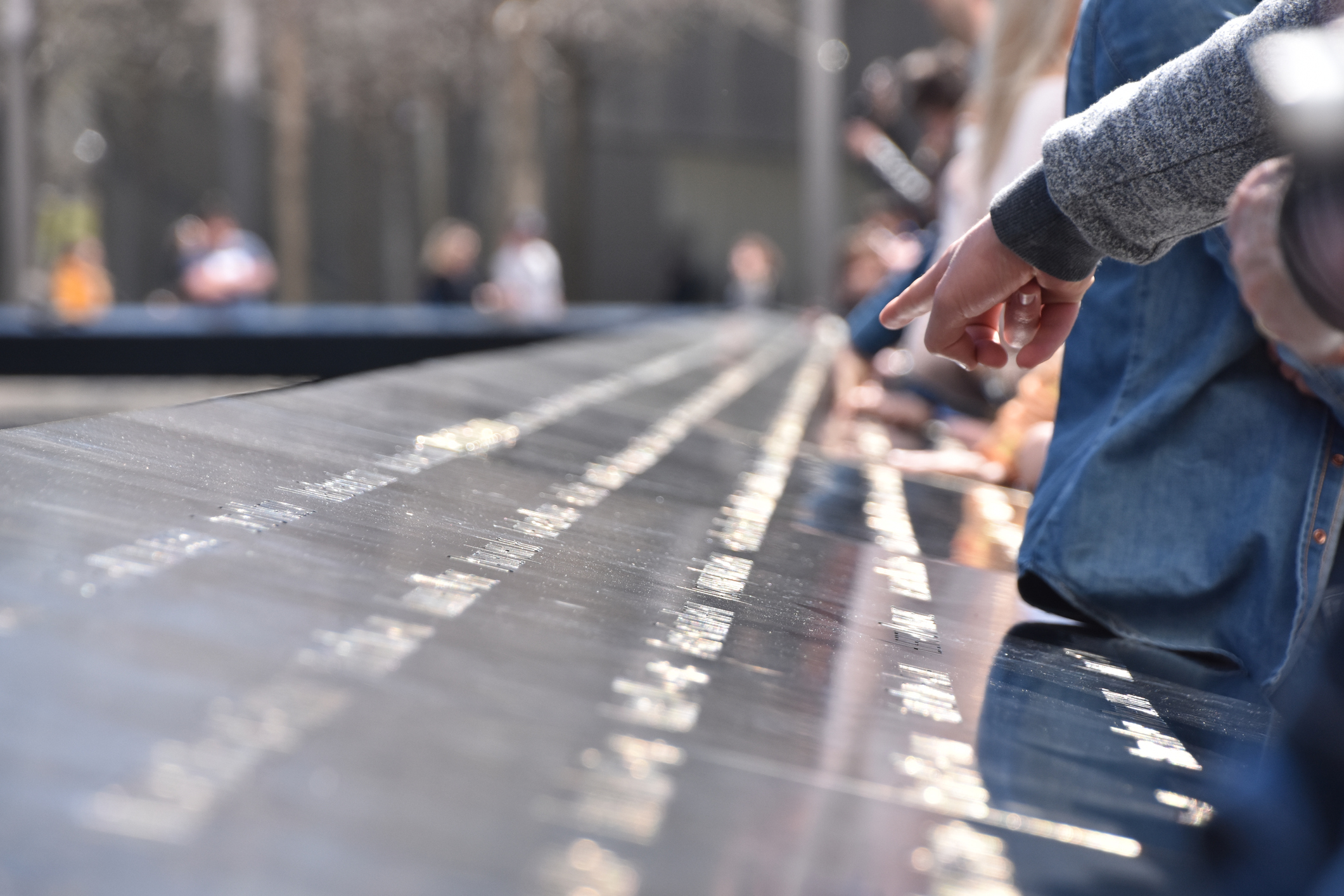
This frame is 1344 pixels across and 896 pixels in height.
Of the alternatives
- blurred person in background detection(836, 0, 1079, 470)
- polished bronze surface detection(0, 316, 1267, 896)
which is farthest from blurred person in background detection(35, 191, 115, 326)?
polished bronze surface detection(0, 316, 1267, 896)

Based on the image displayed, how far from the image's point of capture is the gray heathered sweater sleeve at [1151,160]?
3.06 ft

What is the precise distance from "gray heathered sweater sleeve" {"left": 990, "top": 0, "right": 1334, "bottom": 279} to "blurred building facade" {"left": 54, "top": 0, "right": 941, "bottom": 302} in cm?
1478

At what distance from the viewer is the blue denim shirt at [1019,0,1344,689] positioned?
1.12 m

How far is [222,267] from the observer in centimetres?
1149

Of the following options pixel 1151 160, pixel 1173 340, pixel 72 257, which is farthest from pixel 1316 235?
pixel 72 257

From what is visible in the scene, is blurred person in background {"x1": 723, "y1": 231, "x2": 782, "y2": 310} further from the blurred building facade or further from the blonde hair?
the blonde hair

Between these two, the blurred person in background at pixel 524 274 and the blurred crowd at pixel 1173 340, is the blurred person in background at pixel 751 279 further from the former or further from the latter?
the blurred crowd at pixel 1173 340

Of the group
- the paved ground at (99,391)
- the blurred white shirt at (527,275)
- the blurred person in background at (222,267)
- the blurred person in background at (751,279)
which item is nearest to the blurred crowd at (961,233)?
the paved ground at (99,391)

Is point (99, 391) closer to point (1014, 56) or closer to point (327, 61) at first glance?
point (1014, 56)

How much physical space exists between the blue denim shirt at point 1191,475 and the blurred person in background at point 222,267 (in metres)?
10.9

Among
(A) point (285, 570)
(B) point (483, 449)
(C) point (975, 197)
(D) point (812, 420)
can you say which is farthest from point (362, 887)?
(D) point (812, 420)

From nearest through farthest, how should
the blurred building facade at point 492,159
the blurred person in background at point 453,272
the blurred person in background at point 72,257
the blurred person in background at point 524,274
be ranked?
the blurred person in background at point 72,257 < the blurred person in background at point 524,274 < the blurred person in background at point 453,272 < the blurred building facade at point 492,159

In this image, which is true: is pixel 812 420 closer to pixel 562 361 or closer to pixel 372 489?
pixel 562 361

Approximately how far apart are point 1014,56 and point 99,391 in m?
6.86
